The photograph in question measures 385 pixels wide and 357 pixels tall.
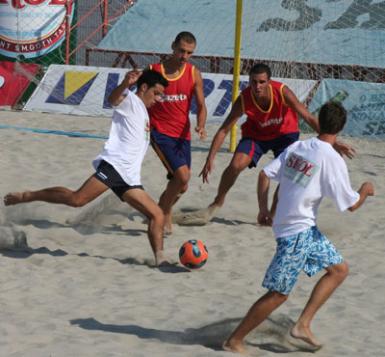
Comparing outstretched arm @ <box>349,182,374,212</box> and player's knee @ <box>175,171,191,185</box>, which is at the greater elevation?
outstretched arm @ <box>349,182,374,212</box>

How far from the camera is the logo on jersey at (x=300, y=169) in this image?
4.36 m

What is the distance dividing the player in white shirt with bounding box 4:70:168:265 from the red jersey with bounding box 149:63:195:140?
957 mm

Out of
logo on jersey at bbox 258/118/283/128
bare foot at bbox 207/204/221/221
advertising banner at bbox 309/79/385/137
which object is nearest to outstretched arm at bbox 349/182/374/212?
logo on jersey at bbox 258/118/283/128

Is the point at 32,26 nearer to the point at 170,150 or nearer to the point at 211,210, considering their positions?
the point at 211,210

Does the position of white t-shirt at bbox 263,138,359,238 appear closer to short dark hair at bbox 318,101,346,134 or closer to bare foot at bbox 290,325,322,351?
short dark hair at bbox 318,101,346,134

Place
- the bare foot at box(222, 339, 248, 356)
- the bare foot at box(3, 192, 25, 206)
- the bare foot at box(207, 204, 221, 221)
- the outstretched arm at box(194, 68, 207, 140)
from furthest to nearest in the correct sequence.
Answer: the bare foot at box(207, 204, 221, 221) → the outstretched arm at box(194, 68, 207, 140) → the bare foot at box(3, 192, 25, 206) → the bare foot at box(222, 339, 248, 356)

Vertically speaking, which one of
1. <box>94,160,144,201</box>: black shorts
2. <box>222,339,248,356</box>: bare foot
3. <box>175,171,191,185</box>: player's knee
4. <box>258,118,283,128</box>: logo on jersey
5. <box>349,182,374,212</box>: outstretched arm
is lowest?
<box>222,339,248,356</box>: bare foot

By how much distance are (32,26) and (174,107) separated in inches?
393

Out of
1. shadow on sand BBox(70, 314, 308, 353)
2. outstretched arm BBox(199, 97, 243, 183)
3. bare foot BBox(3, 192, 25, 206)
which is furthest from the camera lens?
outstretched arm BBox(199, 97, 243, 183)

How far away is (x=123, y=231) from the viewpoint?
744 centimetres

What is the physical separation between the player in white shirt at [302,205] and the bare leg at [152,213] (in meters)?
1.77

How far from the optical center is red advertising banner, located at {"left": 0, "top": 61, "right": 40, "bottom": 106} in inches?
597

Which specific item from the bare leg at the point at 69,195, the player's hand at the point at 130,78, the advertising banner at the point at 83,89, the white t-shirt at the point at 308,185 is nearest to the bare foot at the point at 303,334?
the white t-shirt at the point at 308,185

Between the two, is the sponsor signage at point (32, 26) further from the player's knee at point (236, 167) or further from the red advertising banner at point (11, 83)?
the player's knee at point (236, 167)
